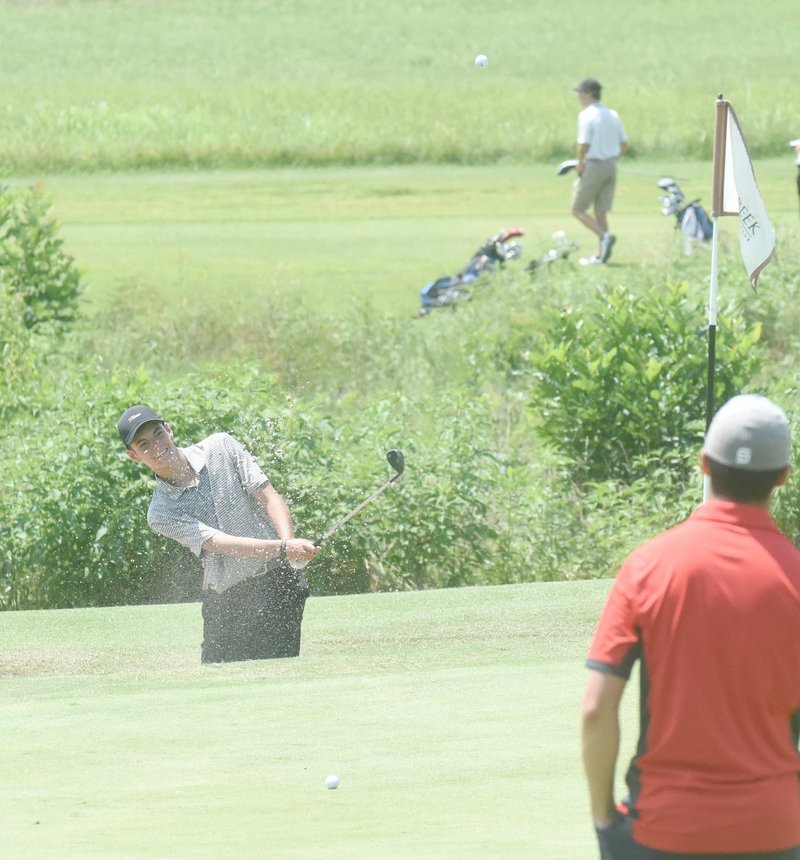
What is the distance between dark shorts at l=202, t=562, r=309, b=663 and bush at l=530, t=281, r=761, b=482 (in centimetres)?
555

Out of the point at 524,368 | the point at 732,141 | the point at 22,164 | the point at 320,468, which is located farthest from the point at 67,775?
the point at 22,164

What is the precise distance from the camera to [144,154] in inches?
1379

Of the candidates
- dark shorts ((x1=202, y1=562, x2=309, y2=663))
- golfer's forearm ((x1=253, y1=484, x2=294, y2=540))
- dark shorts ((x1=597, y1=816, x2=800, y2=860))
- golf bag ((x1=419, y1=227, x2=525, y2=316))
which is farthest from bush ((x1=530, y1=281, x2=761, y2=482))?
dark shorts ((x1=597, y1=816, x2=800, y2=860))

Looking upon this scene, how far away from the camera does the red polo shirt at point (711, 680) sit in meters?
3.46

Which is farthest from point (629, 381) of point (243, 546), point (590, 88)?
point (590, 88)

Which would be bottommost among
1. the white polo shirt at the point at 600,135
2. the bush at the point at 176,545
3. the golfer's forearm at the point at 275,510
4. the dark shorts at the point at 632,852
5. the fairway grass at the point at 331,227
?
the bush at the point at 176,545

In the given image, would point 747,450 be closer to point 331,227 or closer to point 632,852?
point 632,852

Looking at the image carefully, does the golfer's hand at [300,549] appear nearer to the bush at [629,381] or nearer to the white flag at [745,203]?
the white flag at [745,203]

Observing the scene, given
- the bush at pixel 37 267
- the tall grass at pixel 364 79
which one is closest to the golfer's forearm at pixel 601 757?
the bush at pixel 37 267

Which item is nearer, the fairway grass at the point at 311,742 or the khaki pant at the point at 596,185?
the fairway grass at the point at 311,742

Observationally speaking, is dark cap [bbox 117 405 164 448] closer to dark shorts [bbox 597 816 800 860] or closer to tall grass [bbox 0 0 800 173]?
dark shorts [bbox 597 816 800 860]

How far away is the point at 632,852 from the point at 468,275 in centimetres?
1660

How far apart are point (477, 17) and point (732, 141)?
60089 millimetres

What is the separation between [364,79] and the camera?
177 feet
